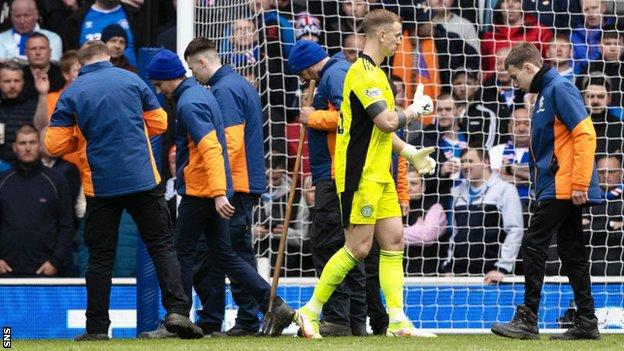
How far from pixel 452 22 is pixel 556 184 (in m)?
3.65

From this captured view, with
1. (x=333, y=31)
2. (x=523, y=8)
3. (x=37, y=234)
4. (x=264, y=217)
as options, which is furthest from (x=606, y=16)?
(x=37, y=234)

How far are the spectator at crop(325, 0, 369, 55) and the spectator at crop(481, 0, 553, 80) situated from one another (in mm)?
1097

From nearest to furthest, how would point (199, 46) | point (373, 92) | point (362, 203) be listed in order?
point (373, 92) → point (362, 203) → point (199, 46)

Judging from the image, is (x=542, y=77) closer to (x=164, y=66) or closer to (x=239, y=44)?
(x=164, y=66)

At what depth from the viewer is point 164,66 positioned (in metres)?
8.92

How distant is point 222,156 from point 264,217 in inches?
119

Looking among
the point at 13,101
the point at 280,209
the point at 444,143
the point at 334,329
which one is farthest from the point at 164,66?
the point at 444,143

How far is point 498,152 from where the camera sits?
11.7 meters

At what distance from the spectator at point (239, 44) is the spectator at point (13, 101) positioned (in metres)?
2.01

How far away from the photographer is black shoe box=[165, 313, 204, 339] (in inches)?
329

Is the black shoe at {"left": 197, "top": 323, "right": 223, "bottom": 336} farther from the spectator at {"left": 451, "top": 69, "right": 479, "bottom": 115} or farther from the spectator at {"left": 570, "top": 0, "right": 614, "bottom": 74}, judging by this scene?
the spectator at {"left": 570, "top": 0, "right": 614, "bottom": 74}

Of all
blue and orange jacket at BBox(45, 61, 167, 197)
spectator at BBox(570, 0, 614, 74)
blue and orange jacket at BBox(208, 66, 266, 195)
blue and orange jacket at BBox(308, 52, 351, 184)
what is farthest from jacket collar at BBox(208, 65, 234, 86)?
spectator at BBox(570, 0, 614, 74)

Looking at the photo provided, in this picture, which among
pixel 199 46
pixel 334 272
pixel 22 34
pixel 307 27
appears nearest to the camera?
pixel 334 272

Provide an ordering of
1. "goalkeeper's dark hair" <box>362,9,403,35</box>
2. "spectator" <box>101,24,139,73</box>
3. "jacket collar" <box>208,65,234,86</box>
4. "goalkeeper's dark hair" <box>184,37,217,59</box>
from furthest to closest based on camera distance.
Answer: "spectator" <box>101,24,139,73</box> < "jacket collar" <box>208,65,234,86</box> < "goalkeeper's dark hair" <box>184,37,217,59</box> < "goalkeeper's dark hair" <box>362,9,403,35</box>
